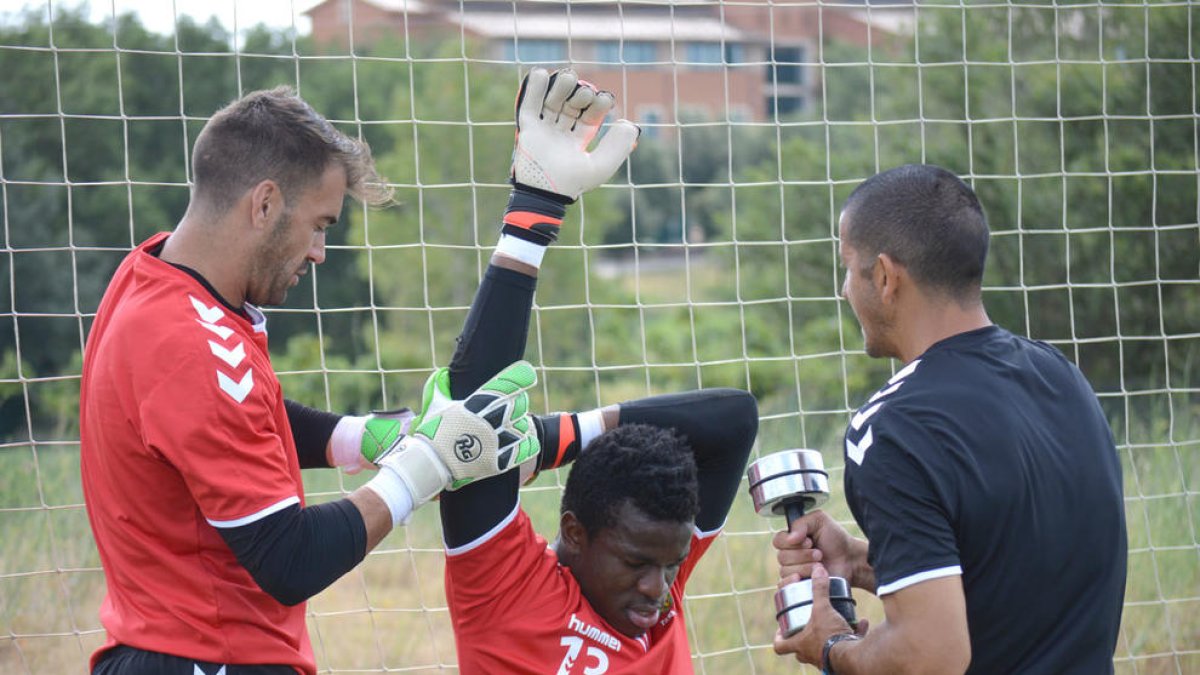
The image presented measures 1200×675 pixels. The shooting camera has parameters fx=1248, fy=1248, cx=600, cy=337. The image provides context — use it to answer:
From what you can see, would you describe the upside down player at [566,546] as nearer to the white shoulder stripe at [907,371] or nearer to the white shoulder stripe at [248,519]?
the white shoulder stripe at [248,519]

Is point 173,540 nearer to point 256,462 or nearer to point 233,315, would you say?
point 256,462

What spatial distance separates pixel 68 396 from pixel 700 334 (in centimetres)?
1487

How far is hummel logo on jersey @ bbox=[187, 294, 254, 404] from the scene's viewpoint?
254 cm

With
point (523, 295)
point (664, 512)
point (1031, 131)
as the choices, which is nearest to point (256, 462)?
point (523, 295)

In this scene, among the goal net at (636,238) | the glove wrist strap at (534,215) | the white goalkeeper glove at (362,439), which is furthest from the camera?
the goal net at (636,238)

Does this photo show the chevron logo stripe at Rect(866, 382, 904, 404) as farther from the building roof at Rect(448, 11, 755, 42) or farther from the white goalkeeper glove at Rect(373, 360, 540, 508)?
the building roof at Rect(448, 11, 755, 42)

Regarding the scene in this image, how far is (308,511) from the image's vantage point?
261 cm

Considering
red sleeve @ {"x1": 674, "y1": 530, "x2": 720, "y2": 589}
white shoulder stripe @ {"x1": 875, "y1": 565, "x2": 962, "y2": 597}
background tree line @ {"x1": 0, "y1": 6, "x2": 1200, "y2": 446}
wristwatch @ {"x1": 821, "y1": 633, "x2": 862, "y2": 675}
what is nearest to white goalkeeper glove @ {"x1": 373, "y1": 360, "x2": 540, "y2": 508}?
red sleeve @ {"x1": 674, "y1": 530, "x2": 720, "y2": 589}

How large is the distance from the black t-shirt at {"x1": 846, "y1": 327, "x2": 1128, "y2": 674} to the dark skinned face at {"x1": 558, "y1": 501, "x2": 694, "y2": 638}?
0.65 metres

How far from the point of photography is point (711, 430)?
3.51 metres

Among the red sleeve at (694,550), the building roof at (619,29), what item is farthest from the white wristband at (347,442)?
the building roof at (619,29)

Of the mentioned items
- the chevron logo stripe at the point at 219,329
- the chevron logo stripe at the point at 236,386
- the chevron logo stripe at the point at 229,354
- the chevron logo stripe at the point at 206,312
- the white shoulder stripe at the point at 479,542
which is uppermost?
the chevron logo stripe at the point at 206,312

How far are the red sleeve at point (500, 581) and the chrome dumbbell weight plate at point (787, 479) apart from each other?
1.95 ft

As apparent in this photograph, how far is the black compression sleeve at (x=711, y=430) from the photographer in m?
3.51
